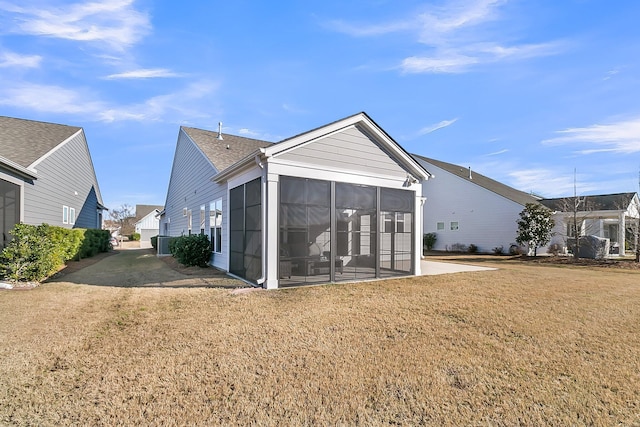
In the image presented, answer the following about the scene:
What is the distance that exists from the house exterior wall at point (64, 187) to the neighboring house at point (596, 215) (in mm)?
26355

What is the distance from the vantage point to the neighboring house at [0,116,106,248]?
1054cm

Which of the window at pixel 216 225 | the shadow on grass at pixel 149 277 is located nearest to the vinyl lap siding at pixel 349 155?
the shadow on grass at pixel 149 277

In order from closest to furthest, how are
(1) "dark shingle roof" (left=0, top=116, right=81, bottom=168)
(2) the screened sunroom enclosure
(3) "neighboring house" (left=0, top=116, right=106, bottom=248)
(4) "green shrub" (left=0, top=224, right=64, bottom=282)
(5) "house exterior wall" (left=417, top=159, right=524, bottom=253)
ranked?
(4) "green shrub" (left=0, top=224, right=64, bottom=282) → (2) the screened sunroom enclosure → (3) "neighboring house" (left=0, top=116, right=106, bottom=248) → (1) "dark shingle roof" (left=0, top=116, right=81, bottom=168) → (5) "house exterior wall" (left=417, top=159, right=524, bottom=253)

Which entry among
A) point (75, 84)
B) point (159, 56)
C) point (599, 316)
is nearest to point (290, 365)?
point (599, 316)

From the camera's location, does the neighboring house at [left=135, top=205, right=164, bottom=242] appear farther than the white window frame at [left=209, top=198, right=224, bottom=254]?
Yes

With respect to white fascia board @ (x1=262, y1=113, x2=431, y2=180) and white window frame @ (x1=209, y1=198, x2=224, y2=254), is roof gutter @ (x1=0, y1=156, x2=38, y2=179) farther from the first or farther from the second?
white fascia board @ (x1=262, y1=113, x2=431, y2=180)

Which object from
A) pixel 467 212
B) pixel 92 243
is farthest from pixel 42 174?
pixel 467 212

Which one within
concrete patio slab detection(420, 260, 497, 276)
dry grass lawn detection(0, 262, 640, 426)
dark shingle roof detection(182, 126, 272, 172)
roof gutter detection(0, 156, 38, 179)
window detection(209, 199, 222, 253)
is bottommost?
concrete patio slab detection(420, 260, 497, 276)

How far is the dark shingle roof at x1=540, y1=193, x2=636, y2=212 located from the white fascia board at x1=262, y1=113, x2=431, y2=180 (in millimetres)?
15105

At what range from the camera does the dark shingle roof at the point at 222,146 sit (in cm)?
1290

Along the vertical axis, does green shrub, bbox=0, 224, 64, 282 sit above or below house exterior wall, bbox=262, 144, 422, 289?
below

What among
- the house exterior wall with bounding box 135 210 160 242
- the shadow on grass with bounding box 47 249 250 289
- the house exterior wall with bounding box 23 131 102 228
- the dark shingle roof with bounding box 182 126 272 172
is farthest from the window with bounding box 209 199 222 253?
the house exterior wall with bounding box 135 210 160 242

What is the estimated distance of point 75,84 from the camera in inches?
401

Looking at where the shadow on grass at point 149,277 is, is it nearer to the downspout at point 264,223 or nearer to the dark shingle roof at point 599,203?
the downspout at point 264,223
